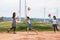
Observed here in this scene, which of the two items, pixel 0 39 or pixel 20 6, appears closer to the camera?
pixel 0 39

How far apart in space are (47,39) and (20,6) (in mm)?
35660

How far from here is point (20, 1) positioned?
51094mm

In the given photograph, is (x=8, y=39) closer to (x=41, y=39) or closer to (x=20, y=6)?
(x=41, y=39)

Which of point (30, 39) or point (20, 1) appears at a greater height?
point (20, 1)

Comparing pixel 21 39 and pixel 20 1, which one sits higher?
pixel 20 1

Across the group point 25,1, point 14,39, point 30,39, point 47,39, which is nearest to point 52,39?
point 47,39

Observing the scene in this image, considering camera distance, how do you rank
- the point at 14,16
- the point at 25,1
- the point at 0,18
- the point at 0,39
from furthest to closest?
the point at 0,18 → the point at 25,1 → the point at 14,16 → the point at 0,39

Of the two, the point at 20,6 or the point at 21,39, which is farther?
the point at 20,6

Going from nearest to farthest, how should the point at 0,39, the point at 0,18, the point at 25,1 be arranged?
the point at 0,39
the point at 25,1
the point at 0,18

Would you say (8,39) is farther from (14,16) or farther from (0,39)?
(14,16)

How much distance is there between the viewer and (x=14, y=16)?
21.2m

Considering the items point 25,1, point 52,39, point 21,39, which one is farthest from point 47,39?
point 25,1

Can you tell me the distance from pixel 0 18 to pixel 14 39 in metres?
60.3

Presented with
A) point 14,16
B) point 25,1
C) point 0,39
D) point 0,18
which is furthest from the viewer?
point 0,18
